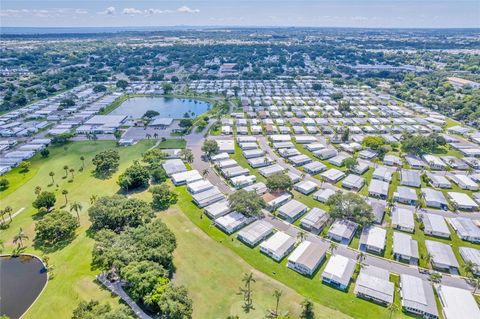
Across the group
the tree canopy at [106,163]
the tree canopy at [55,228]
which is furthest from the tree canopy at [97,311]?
the tree canopy at [106,163]

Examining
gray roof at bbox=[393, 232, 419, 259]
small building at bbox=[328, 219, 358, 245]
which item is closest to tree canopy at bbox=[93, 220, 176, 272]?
small building at bbox=[328, 219, 358, 245]

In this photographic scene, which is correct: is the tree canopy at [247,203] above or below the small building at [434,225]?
above

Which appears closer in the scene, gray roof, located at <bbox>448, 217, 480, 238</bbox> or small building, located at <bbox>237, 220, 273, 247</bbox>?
small building, located at <bbox>237, 220, 273, 247</bbox>

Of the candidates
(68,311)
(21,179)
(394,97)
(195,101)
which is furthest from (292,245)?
(394,97)

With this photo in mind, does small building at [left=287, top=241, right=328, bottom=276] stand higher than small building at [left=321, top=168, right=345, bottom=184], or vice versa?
small building at [left=321, top=168, right=345, bottom=184]

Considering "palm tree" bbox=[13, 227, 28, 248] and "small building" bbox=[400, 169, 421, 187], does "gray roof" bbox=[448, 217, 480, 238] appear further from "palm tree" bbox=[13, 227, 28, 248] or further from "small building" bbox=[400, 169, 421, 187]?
"palm tree" bbox=[13, 227, 28, 248]

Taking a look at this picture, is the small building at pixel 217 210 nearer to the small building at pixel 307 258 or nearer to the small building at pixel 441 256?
the small building at pixel 307 258

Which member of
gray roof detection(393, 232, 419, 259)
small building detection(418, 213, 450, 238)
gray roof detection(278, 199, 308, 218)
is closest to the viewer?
gray roof detection(393, 232, 419, 259)
